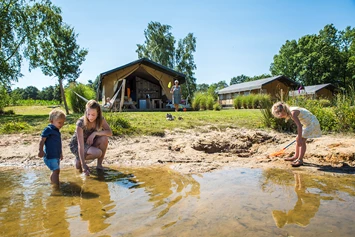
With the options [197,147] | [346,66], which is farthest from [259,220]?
[346,66]

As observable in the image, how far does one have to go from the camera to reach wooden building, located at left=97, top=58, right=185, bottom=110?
62.7ft

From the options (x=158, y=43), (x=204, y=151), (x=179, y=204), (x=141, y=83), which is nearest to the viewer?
(x=179, y=204)

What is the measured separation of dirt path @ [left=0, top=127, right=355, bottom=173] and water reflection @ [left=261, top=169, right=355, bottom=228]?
53 cm

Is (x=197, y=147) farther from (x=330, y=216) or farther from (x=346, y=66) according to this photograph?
(x=346, y=66)

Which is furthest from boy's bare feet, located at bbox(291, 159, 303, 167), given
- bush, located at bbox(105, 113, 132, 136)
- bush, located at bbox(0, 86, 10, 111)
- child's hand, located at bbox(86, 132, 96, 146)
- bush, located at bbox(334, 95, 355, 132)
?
bush, located at bbox(0, 86, 10, 111)

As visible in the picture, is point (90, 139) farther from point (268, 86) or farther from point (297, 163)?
point (268, 86)

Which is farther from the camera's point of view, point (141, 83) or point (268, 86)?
point (268, 86)

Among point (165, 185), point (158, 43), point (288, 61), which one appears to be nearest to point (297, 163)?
point (165, 185)

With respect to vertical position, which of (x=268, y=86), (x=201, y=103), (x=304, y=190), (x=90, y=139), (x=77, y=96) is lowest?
(x=304, y=190)

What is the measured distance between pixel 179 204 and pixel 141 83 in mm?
20817

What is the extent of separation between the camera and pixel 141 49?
38656 millimetres

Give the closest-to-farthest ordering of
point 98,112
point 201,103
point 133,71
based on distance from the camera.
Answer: point 98,112 → point 133,71 → point 201,103

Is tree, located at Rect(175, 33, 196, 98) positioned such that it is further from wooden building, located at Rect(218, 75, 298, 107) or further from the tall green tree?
the tall green tree

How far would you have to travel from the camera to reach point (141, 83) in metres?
23.0
